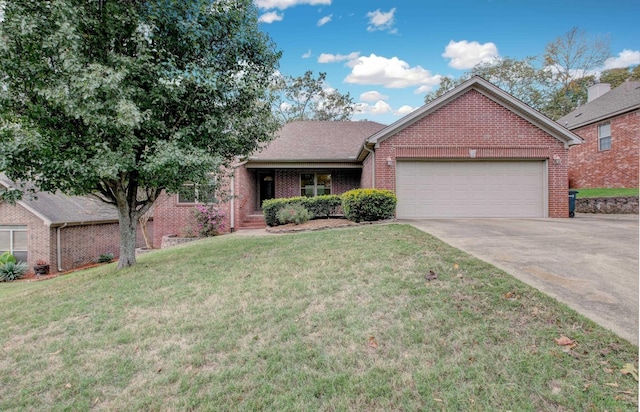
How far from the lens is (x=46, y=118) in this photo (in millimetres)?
6004

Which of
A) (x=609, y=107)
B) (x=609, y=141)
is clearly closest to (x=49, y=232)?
(x=609, y=141)

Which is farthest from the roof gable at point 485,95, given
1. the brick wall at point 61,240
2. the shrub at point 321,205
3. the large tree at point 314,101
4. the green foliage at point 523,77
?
the large tree at point 314,101

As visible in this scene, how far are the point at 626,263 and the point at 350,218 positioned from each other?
6.92 meters

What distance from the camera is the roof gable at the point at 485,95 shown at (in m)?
10.9

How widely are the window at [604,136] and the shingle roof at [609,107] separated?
420 mm

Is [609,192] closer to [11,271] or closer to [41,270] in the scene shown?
[41,270]

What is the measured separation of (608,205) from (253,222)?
14947mm

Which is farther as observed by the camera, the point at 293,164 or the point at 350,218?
the point at 293,164

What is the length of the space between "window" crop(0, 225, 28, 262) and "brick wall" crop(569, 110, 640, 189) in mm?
27740

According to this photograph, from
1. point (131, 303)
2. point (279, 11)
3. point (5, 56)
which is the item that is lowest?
point (131, 303)

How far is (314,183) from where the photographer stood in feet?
50.3

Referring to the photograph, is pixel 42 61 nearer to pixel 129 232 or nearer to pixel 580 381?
pixel 129 232

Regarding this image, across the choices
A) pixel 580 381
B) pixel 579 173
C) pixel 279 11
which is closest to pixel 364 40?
pixel 279 11

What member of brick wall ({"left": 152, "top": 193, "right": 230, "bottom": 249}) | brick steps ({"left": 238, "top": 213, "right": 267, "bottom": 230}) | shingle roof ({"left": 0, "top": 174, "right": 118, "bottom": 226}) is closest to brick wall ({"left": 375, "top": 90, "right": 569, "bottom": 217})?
brick steps ({"left": 238, "top": 213, "right": 267, "bottom": 230})
